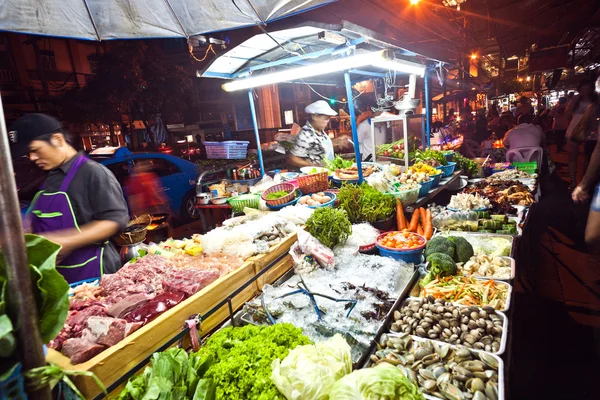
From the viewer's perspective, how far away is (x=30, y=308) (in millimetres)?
755

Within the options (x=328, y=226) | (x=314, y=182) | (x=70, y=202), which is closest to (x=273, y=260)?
(x=328, y=226)

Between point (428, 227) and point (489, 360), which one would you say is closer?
point (489, 360)

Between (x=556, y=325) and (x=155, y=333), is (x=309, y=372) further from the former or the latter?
(x=556, y=325)

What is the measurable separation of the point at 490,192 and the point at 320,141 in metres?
3.34

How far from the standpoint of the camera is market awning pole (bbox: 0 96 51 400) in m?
0.70

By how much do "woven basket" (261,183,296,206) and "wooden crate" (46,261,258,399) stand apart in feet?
5.39

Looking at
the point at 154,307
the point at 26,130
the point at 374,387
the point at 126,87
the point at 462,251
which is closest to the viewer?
the point at 374,387

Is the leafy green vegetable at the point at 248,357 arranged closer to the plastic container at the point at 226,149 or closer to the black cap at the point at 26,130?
the black cap at the point at 26,130

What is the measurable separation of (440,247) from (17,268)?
11.1ft

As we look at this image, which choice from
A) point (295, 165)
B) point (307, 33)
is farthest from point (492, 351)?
point (295, 165)

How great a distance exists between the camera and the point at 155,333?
194 centimetres

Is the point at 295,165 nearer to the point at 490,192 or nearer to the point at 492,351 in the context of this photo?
the point at 490,192

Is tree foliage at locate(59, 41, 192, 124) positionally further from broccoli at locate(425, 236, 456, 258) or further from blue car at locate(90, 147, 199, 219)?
broccoli at locate(425, 236, 456, 258)

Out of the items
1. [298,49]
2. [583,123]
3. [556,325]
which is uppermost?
[298,49]
